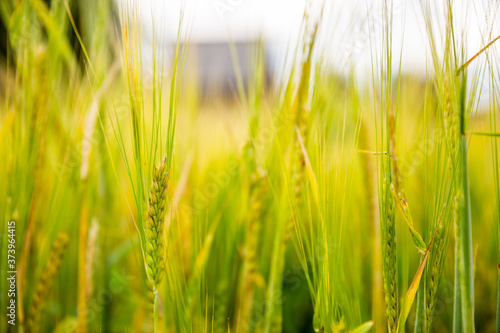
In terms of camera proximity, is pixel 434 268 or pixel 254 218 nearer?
pixel 434 268

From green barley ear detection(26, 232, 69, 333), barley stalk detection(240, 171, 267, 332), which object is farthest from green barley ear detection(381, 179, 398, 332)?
green barley ear detection(26, 232, 69, 333)

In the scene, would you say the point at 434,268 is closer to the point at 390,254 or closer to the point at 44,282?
the point at 390,254

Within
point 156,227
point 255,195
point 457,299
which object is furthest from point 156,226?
point 457,299

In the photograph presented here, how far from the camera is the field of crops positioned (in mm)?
288

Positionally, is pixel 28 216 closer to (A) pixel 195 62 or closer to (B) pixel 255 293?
(B) pixel 255 293

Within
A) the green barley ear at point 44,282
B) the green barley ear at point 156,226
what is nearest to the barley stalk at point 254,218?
the green barley ear at point 156,226

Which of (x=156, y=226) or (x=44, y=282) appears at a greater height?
(x=156, y=226)

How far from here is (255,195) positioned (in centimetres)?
42

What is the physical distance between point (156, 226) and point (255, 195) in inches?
6.5

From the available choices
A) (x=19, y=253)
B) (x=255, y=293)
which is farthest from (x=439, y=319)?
(x=19, y=253)

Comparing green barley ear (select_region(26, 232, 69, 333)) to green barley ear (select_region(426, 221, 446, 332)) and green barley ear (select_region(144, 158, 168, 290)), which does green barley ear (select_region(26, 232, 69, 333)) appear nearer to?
green barley ear (select_region(144, 158, 168, 290))

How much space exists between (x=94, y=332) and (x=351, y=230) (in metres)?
0.42

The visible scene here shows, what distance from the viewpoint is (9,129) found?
0.44m

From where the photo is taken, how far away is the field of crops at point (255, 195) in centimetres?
29
